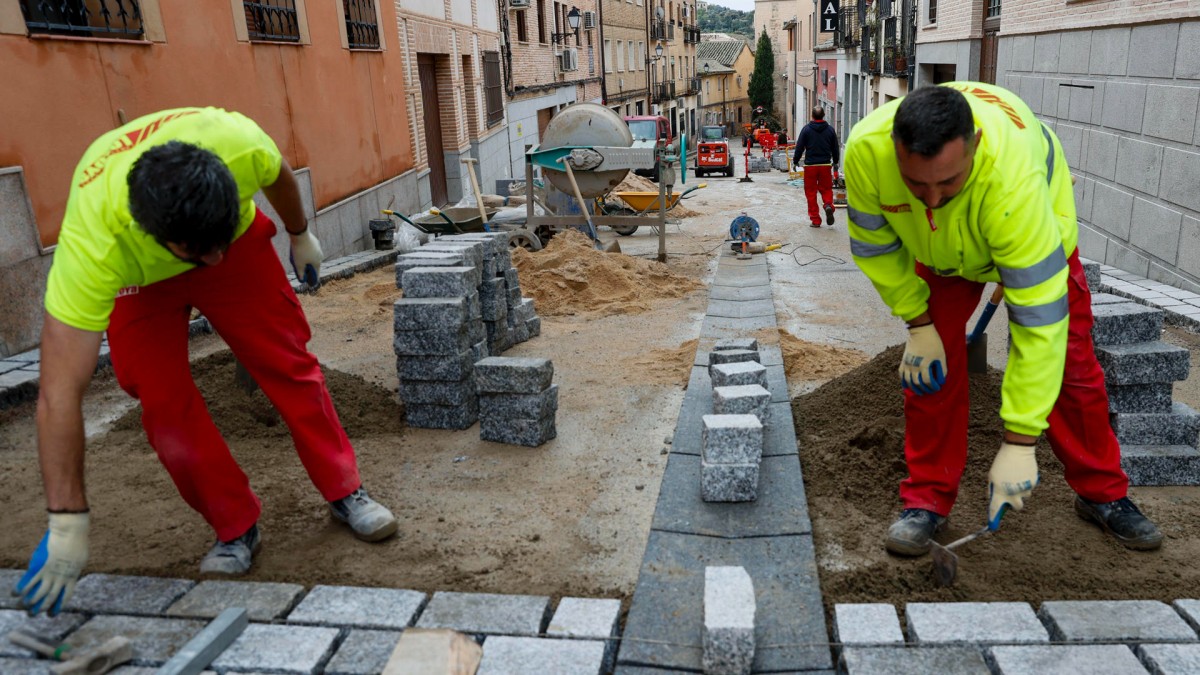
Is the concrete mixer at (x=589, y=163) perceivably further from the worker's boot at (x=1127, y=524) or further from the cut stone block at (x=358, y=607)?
the cut stone block at (x=358, y=607)

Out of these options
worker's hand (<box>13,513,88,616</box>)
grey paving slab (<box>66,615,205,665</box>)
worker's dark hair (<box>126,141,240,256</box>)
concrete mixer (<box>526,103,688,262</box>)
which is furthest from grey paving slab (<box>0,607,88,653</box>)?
concrete mixer (<box>526,103,688,262</box>)

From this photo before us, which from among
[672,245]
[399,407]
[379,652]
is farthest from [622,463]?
[672,245]

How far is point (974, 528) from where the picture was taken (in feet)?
10.5

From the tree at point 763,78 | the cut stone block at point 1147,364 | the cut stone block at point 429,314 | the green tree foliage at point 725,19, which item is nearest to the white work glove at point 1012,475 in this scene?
the cut stone block at point 1147,364

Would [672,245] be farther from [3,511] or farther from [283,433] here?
[3,511]

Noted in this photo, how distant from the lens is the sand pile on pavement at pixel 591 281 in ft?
24.6

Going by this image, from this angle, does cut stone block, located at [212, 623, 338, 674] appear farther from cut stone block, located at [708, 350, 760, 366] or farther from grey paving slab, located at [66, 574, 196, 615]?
cut stone block, located at [708, 350, 760, 366]

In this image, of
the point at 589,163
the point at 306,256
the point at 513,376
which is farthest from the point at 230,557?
the point at 589,163

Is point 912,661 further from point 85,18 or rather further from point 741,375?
point 85,18

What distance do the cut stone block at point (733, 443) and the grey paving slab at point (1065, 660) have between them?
1285mm

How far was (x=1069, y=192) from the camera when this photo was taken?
286 cm

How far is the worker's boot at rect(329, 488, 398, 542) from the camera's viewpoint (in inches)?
125

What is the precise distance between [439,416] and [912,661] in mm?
2783

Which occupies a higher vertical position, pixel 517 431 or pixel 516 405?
pixel 516 405
